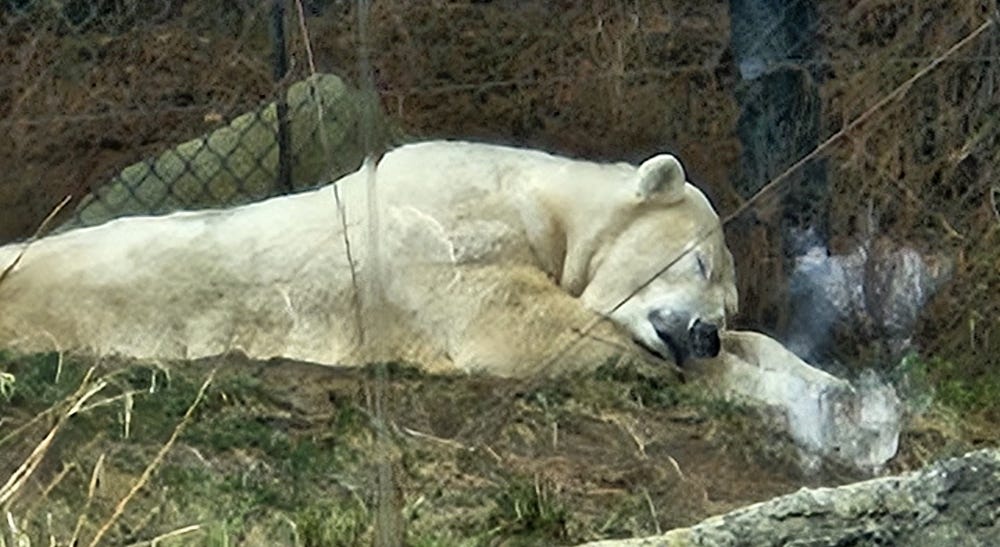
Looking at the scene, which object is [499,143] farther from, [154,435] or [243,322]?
[154,435]

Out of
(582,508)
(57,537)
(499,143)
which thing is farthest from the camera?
(499,143)

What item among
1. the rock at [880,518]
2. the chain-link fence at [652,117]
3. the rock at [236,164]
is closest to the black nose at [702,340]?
the chain-link fence at [652,117]

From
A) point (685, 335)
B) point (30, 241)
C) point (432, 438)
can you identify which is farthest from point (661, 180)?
point (30, 241)

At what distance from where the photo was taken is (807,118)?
542 cm

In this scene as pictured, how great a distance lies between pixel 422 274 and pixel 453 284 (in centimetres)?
7

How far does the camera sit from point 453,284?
5035 mm

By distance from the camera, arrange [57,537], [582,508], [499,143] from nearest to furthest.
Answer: [57,537] < [582,508] < [499,143]

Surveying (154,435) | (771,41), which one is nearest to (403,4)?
(771,41)

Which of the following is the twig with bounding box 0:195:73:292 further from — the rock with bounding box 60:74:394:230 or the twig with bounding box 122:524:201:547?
the twig with bounding box 122:524:201:547

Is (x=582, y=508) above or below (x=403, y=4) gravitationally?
below

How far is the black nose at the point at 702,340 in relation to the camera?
5.04 m

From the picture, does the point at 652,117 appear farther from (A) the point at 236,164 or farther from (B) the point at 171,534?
(B) the point at 171,534

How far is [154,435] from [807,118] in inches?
68.0

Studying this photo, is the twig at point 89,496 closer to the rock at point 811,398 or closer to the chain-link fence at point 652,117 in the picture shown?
the chain-link fence at point 652,117
